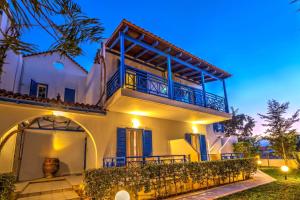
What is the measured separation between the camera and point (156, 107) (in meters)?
9.67

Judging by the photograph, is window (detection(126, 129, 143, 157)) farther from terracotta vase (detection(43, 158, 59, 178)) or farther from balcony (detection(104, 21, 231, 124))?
terracotta vase (detection(43, 158, 59, 178))

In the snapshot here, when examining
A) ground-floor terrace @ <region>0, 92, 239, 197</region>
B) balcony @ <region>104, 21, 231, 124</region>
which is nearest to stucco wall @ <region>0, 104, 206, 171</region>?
ground-floor terrace @ <region>0, 92, 239, 197</region>

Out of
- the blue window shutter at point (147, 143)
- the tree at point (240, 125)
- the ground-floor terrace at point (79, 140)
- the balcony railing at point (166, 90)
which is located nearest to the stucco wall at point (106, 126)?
the ground-floor terrace at point (79, 140)

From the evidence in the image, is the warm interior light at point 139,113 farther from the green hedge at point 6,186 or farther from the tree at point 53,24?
the tree at point 53,24

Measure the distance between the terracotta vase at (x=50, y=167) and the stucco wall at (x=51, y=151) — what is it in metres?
0.63

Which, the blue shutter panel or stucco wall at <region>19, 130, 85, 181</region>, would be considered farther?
stucco wall at <region>19, 130, 85, 181</region>

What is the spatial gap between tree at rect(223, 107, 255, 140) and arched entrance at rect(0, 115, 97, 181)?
17064mm

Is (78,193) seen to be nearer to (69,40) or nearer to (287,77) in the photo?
(69,40)

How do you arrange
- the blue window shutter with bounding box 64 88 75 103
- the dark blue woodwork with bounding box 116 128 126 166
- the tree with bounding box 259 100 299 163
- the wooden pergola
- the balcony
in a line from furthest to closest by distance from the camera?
1. the tree with bounding box 259 100 299 163
2. the blue window shutter with bounding box 64 88 75 103
3. the dark blue woodwork with bounding box 116 128 126 166
4. the wooden pergola
5. the balcony

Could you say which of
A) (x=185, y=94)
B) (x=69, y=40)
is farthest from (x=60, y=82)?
(x=69, y=40)

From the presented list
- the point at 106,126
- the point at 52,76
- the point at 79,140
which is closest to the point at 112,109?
the point at 106,126

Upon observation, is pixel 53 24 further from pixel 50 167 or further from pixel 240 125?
pixel 240 125

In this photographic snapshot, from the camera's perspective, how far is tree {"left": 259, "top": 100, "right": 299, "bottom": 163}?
1741 cm

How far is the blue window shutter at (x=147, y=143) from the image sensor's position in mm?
10250
